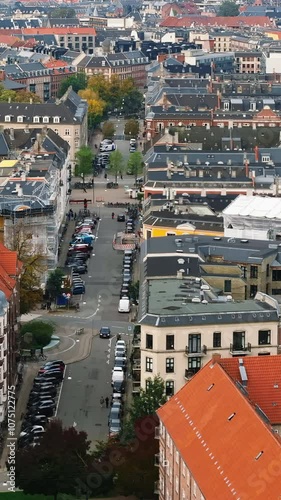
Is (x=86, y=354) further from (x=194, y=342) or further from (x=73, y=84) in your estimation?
(x=73, y=84)

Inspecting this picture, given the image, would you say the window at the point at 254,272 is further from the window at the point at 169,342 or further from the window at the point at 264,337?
the window at the point at 169,342

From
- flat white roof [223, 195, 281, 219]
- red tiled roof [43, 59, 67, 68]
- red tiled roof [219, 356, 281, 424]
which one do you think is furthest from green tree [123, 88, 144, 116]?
red tiled roof [219, 356, 281, 424]

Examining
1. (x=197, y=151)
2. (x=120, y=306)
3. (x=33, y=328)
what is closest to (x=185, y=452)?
(x=33, y=328)

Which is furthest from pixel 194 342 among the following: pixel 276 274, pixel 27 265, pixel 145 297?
pixel 27 265

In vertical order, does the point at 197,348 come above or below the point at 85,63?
above

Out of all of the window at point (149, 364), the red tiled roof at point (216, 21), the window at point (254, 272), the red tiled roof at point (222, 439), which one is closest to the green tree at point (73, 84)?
the red tiled roof at point (216, 21)

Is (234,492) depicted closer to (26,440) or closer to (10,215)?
(26,440)
